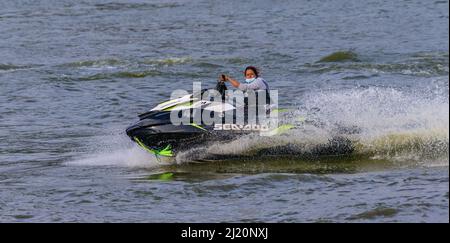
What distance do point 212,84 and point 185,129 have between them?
929cm

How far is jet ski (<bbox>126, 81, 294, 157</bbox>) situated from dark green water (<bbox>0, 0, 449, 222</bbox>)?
0.56 feet

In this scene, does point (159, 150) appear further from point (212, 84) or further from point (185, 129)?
point (212, 84)

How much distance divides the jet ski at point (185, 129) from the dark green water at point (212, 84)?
0.17 m

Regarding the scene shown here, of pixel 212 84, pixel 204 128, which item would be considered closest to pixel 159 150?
pixel 204 128

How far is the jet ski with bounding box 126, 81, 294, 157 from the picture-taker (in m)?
12.2

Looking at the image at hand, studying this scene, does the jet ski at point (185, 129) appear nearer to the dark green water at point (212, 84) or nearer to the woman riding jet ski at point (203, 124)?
the woman riding jet ski at point (203, 124)

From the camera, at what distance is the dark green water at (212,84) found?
33.2 ft

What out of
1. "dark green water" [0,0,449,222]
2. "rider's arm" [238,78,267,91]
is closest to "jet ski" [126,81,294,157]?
"dark green water" [0,0,449,222]

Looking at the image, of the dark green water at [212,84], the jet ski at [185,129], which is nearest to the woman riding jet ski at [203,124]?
the jet ski at [185,129]

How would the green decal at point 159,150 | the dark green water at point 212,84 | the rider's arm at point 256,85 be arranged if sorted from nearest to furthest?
the dark green water at point 212,84 < the green decal at point 159,150 < the rider's arm at point 256,85

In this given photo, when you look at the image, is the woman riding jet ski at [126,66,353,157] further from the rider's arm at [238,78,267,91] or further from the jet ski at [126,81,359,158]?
the rider's arm at [238,78,267,91]

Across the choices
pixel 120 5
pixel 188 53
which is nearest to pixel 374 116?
pixel 188 53

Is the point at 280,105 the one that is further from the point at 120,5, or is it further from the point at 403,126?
the point at 120,5

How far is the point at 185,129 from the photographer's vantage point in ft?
40.0
